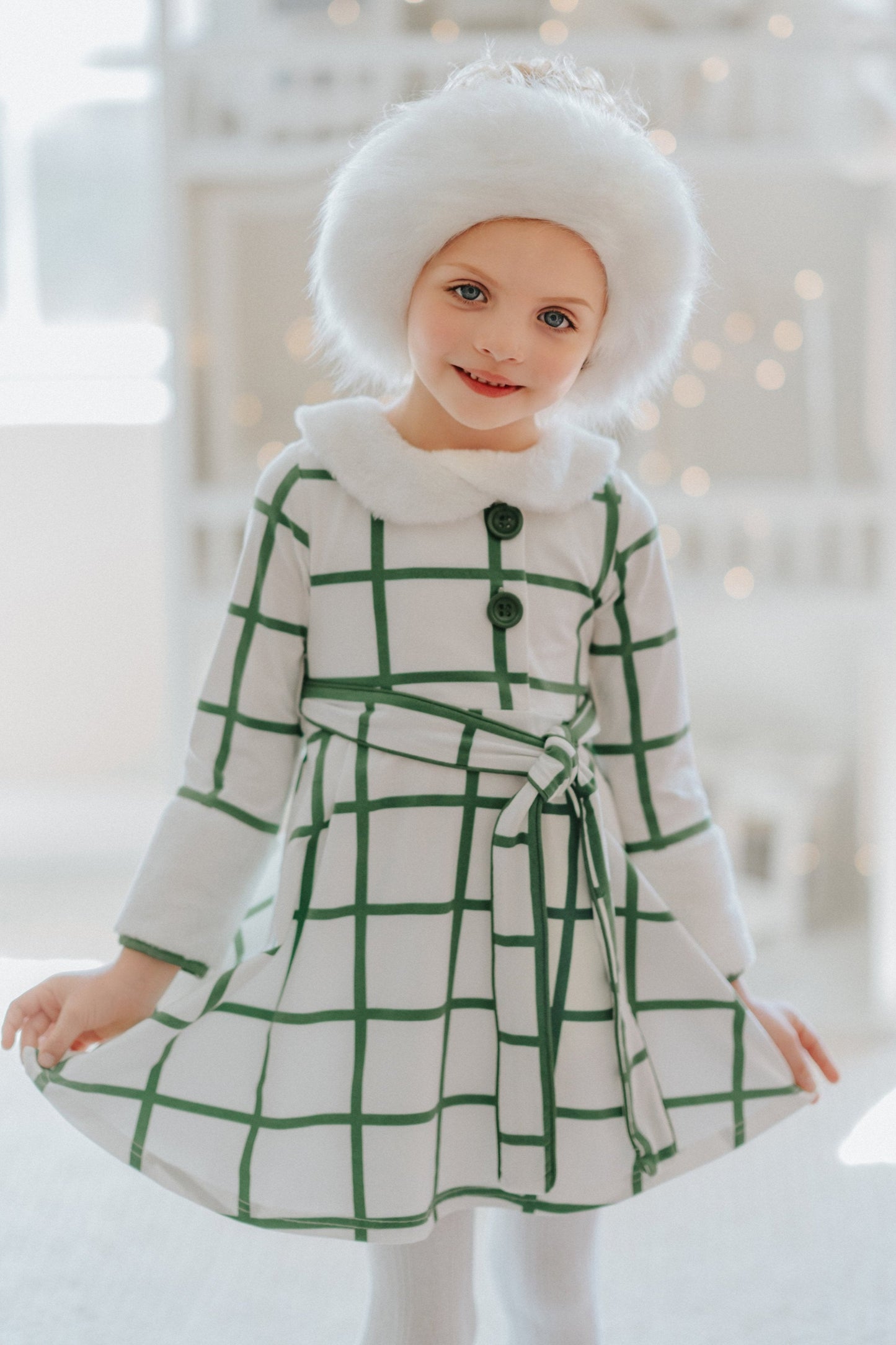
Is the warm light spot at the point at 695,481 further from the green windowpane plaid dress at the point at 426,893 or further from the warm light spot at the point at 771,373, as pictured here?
the green windowpane plaid dress at the point at 426,893

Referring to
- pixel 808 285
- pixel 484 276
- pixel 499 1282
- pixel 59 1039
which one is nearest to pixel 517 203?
pixel 484 276

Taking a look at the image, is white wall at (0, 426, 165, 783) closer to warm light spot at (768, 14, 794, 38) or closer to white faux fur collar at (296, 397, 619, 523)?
warm light spot at (768, 14, 794, 38)

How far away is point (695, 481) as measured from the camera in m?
1.68

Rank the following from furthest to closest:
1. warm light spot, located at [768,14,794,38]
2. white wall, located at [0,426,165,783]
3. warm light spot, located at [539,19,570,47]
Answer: white wall, located at [0,426,165,783] < warm light spot, located at [768,14,794,38] < warm light spot, located at [539,19,570,47]

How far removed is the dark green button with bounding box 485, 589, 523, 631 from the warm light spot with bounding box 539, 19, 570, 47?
3.15 ft

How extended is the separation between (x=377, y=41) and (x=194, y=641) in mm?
757

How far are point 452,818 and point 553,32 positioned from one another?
1.28 metres

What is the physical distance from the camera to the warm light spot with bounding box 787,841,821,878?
1.84 m

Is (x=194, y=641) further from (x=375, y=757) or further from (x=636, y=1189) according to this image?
(x=636, y=1189)

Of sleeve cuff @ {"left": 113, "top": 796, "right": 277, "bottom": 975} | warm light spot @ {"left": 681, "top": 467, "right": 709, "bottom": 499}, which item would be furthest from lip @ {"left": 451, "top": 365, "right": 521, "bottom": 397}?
warm light spot @ {"left": 681, "top": 467, "right": 709, "bottom": 499}

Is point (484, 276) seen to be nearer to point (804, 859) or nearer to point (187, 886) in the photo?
point (187, 886)

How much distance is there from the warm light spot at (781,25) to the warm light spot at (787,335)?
354 mm

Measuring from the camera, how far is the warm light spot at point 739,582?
5.31 ft

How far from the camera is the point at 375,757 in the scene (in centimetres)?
77
